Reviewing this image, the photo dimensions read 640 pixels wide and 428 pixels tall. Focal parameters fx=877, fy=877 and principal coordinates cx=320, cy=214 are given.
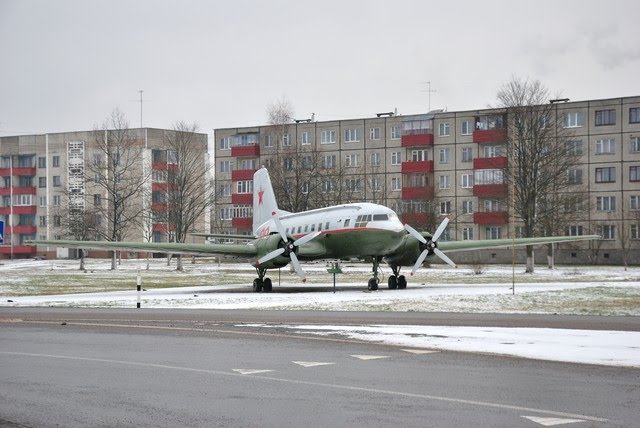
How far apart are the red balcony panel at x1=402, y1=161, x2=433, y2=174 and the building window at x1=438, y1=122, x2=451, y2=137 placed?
3.49m

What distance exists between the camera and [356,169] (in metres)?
102

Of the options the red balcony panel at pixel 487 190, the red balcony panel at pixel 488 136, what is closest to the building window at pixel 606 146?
the red balcony panel at pixel 488 136

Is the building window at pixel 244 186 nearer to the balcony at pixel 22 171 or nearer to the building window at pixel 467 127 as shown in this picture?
the building window at pixel 467 127

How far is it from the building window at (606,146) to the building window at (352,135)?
2793 cm

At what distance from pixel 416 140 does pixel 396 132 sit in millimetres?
3575

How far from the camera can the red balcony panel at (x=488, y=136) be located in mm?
93188

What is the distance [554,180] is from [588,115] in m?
25.2

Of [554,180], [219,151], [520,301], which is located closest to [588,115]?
[554,180]

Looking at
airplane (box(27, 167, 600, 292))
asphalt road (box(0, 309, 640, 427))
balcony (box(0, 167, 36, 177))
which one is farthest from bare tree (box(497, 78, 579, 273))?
balcony (box(0, 167, 36, 177))

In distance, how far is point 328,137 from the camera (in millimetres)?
106125

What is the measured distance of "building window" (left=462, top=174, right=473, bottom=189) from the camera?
321 ft

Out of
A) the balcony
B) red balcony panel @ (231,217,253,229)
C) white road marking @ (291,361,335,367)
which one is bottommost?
white road marking @ (291,361,335,367)

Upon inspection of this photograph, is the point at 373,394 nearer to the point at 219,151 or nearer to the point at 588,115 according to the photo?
the point at 588,115

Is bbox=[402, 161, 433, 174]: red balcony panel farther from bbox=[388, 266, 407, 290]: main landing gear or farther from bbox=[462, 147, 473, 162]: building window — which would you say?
bbox=[388, 266, 407, 290]: main landing gear
